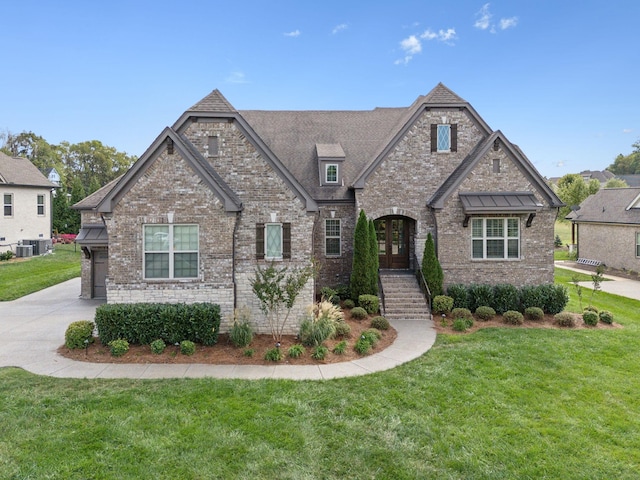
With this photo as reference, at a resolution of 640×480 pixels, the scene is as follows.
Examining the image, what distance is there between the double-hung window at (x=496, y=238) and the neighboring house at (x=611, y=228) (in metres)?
15.8

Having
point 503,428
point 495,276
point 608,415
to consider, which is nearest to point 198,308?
point 503,428

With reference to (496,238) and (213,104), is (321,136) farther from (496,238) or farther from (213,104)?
(496,238)

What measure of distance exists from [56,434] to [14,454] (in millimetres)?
585

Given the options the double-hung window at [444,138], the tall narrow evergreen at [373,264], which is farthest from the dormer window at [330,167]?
the double-hung window at [444,138]

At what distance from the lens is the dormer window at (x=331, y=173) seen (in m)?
17.1

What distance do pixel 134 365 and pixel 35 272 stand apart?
1905 cm

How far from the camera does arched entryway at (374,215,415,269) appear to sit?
653 inches

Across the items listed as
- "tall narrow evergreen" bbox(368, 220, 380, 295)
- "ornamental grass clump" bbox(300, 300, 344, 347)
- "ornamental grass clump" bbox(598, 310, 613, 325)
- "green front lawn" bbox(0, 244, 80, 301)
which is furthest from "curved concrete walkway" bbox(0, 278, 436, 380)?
"ornamental grass clump" bbox(598, 310, 613, 325)

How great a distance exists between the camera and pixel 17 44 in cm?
1739

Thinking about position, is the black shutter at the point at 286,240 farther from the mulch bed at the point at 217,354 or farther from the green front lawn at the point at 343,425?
the green front lawn at the point at 343,425

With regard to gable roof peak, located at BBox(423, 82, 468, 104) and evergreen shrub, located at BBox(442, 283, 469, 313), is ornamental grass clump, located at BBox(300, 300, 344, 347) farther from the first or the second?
gable roof peak, located at BBox(423, 82, 468, 104)

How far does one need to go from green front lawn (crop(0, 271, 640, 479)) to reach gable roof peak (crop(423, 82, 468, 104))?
1095 centimetres

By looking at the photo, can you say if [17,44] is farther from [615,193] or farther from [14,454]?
[615,193]

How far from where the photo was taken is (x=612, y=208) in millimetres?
26953
